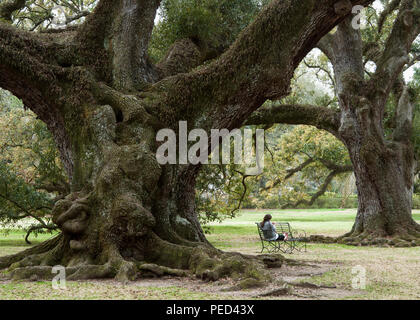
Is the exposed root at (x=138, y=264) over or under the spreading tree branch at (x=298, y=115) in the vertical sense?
under

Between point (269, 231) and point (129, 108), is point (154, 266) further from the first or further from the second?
point (269, 231)

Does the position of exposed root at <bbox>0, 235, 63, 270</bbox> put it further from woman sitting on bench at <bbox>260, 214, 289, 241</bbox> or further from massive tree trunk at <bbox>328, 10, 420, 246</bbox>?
massive tree trunk at <bbox>328, 10, 420, 246</bbox>

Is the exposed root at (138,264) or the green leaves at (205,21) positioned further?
the green leaves at (205,21)

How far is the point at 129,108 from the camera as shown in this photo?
9.84m

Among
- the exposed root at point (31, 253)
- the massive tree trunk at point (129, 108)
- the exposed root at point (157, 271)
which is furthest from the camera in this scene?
the exposed root at point (31, 253)

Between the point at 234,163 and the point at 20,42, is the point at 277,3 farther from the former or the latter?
the point at 234,163

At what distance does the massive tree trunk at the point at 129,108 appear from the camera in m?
8.62

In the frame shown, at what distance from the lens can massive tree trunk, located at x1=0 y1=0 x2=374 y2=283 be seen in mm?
8616

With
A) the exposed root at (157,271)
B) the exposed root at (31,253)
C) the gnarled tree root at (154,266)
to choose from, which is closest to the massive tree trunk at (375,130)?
the gnarled tree root at (154,266)

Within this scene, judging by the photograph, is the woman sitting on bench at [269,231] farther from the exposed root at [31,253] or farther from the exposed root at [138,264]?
the exposed root at [31,253]

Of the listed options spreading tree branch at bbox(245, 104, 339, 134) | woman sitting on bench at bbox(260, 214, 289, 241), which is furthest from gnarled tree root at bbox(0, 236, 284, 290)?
spreading tree branch at bbox(245, 104, 339, 134)

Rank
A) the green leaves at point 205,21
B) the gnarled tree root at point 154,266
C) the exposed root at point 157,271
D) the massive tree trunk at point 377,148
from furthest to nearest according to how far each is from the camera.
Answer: the massive tree trunk at point 377,148 < the green leaves at point 205,21 < the exposed root at point 157,271 < the gnarled tree root at point 154,266
